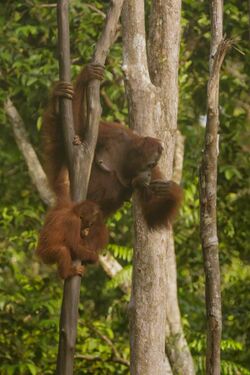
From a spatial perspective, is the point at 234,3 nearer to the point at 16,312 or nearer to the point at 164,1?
the point at 164,1

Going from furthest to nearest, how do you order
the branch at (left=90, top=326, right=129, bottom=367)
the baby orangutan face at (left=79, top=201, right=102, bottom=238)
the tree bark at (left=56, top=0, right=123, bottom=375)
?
the branch at (left=90, top=326, right=129, bottom=367), the baby orangutan face at (left=79, top=201, right=102, bottom=238), the tree bark at (left=56, top=0, right=123, bottom=375)

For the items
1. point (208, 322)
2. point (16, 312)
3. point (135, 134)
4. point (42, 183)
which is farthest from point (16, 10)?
point (208, 322)

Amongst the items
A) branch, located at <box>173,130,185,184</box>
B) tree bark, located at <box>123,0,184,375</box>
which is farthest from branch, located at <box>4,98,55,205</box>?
tree bark, located at <box>123,0,184,375</box>

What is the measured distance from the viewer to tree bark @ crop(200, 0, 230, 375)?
13.4ft

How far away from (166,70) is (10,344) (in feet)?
8.65

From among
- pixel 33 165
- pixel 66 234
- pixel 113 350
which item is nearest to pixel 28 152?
pixel 33 165

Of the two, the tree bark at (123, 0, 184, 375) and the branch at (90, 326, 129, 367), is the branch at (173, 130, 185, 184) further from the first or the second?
the tree bark at (123, 0, 184, 375)

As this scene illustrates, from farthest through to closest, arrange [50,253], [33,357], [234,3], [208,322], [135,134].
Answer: [234,3], [33,357], [135,134], [208,322], [50,253]

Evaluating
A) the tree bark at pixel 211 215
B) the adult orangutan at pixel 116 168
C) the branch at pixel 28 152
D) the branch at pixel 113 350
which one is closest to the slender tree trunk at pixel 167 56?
the adult orangutan at pixel 116 168

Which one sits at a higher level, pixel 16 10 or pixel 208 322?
pixel 16 10

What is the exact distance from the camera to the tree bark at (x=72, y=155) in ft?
9.94

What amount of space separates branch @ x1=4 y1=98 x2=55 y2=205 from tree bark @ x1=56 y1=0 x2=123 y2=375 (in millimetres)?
3439

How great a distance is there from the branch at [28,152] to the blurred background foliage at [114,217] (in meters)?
0.09

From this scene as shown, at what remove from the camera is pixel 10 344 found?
6.23 metres
